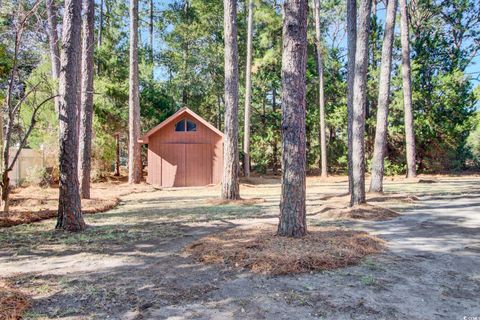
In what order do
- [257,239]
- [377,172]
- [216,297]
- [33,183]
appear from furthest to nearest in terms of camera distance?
[33,183]
[377,172]
[257,239]
[216,297]

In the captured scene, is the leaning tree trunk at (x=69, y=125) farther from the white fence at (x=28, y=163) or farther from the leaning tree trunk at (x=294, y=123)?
the white fence at (x=28, y=163)

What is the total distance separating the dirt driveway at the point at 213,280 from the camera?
294 centimetres

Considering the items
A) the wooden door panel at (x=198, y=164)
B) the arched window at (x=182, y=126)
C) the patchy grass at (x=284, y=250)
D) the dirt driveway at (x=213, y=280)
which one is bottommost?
the dirt driveway at (x=213, y=280)

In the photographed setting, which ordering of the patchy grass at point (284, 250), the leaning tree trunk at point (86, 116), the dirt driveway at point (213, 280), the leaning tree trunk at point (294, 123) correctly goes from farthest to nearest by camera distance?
the leaning tree trunk at point (86, 116) < the leaning tree trunk at point (294, 123) < the patchy grass at point (284, 250) < the dirt driveway at point (213, 280)

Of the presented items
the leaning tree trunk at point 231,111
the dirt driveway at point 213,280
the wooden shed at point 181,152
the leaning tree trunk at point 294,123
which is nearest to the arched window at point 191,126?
the wooden shed at point 181,152

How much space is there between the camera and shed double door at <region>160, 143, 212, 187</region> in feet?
59.8

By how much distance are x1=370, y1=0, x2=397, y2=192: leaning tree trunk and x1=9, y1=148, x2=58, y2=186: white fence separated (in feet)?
44.7

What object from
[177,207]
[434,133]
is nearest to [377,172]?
[177,207]

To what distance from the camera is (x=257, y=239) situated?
500 cm

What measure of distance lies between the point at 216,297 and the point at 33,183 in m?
14.4

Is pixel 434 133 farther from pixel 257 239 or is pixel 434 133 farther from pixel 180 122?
pixel 257 239

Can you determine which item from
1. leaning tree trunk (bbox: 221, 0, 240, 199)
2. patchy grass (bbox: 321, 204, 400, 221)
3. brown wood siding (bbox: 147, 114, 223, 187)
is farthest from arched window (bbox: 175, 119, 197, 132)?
patchy grass (bbox: 321, 204, 400, 221)

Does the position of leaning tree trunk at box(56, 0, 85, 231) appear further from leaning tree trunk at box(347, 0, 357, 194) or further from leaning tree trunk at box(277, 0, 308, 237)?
leaning tree trunk at box(347, 0, 357, 194)

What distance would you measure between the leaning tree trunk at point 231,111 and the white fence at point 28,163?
943cm
